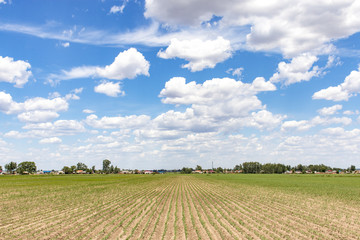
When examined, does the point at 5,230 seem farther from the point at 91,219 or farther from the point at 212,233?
the point at 212,233

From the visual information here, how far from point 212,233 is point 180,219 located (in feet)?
14.7

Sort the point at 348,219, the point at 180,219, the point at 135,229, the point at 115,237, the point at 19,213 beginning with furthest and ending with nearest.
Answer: the point at 19,213 → the point at 348,219 → the point at 180,219 → the point at 135,229 → the point at 115,237

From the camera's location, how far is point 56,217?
20.4 meters

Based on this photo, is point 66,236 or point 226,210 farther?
point 226,210

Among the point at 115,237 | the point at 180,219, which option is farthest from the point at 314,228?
the point at 115,237

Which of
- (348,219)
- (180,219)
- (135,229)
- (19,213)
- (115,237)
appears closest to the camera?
(115,237)

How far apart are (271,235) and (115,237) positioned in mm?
8119

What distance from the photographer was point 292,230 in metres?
16.5

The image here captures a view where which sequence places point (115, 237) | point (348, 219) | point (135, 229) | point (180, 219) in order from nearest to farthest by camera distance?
1. point (115, 237)
2. point (135, 229)
3. point (180, 219)
4. point (348, 219)

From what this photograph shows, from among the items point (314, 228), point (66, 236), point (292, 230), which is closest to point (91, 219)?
point (66, 236)

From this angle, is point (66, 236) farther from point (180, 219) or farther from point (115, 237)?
point (180, 219)

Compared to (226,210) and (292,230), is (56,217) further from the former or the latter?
(292,230)

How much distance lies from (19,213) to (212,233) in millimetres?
16362

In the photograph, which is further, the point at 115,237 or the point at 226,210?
the point at 226,210
